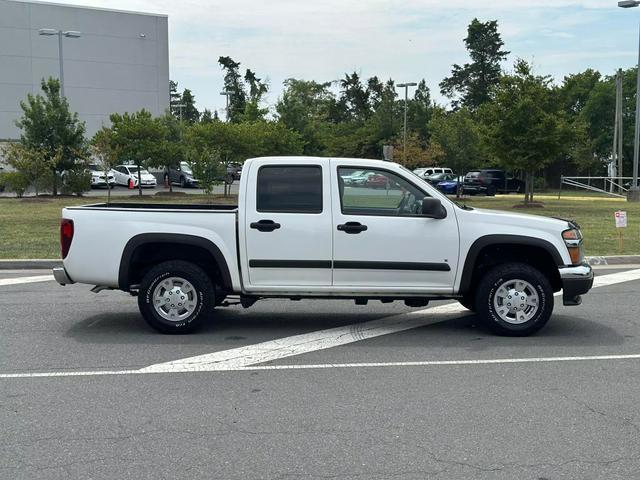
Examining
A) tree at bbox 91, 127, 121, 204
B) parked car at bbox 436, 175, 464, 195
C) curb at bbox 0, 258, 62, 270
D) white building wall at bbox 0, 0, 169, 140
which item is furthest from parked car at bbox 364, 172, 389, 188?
white building wall at bbox 0, 0, 169, 140

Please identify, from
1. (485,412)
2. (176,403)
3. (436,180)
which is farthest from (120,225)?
(436,180)

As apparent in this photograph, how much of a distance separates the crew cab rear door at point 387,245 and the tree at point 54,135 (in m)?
25.5

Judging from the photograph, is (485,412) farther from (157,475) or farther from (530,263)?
(530,263)

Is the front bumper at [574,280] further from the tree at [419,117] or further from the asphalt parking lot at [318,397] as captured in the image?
the tree at [419,117]

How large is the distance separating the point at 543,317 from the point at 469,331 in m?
0.81

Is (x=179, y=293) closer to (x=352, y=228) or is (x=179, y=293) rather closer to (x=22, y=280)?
(x=352, y=228)

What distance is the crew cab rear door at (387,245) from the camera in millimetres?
7059

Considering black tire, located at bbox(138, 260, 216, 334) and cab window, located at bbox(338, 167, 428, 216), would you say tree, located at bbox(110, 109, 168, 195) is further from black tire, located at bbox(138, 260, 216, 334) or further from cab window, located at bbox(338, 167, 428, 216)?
cab window, located at bbox(338, 167, 428, 216)

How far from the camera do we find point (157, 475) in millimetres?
3953

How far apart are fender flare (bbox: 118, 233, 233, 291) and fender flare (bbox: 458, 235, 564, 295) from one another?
2.44 meters

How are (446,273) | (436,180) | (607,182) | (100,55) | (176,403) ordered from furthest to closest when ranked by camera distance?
1. (100,55)
2. (607,182)
3. (436,180)
4. (446,273)
5. (176,403)

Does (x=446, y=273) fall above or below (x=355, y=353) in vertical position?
above

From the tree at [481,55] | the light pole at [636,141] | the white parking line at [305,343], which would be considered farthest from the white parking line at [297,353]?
the tree at [481,55]

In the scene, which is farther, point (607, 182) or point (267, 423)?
point (607, 182)
